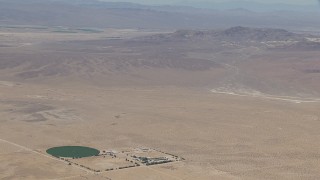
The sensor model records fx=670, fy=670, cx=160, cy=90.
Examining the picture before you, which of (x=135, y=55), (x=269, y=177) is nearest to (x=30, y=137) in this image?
(x=269, y=177)

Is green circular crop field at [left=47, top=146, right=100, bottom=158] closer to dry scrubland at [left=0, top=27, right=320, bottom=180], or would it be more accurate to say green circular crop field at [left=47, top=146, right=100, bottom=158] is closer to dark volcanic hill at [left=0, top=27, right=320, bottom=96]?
dry scrubland at [left=0, top=27, right=320, bottom=180]

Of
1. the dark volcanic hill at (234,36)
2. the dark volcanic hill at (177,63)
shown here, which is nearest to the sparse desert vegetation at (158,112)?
the dark volcanic hill at (177,63)

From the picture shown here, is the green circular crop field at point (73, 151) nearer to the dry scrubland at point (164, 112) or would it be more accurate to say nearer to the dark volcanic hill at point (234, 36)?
the dry scrubland at point (164, 112)

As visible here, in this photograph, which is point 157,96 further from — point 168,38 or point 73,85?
point 168,38

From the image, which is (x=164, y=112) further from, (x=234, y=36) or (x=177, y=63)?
(x=234, y=36)

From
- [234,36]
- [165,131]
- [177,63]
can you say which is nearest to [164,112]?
[165,131]

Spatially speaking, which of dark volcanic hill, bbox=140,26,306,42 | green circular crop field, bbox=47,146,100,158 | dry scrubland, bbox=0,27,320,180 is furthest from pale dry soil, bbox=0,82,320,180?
dark volcanic hill, bbox=140,26,306,42
